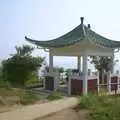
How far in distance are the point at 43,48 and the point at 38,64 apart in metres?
1.89

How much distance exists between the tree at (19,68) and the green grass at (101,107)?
8566 millimetres

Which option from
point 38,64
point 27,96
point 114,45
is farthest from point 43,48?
point 27,96

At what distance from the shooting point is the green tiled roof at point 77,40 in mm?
17422

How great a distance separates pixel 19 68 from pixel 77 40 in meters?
4.69

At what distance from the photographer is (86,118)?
9.86 meters

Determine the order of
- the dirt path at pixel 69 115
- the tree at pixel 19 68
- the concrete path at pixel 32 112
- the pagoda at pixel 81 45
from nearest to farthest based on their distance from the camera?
the dirt path at pixel 69 115, the concrete path at pixel 32 112, the pagoda at pixel 81 45, the tree at pixel 19 68

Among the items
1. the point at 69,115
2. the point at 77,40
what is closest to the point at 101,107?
the point at 69,115

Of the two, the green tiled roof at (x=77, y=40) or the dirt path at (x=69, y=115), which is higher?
the green tiled roof at (x=77, y=40)

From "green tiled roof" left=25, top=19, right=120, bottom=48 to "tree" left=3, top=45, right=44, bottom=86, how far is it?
4.28 ft

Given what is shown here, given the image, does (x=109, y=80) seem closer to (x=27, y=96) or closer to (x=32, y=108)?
(x=27, y=96)

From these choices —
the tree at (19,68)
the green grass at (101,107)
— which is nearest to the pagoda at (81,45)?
the tree at (19,68)

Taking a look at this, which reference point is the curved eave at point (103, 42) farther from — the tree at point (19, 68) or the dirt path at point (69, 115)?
the dirt path at point (69, 115)

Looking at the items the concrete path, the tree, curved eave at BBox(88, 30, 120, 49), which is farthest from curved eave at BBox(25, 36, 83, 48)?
the concrete path

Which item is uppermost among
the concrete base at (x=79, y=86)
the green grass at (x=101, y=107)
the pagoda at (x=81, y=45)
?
the pagoda at (x=81, y=45)
